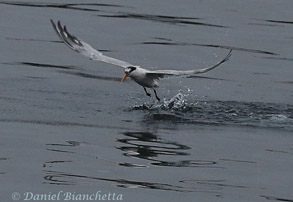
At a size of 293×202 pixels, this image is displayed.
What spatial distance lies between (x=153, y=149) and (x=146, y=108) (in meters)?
3.10

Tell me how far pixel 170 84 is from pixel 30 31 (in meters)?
5.51

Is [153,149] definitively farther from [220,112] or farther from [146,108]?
[146,108]

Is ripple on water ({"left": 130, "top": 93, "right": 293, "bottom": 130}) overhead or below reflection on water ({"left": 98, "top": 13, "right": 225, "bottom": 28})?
below

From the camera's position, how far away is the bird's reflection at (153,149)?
39.6 ft

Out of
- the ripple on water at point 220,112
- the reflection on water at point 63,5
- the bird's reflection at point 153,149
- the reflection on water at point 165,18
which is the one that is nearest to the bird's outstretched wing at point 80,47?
the ripple on water at point 220,112

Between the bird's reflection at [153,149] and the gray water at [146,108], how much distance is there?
0.03 metres

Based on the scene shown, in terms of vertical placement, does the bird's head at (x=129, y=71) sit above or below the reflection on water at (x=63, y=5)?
below

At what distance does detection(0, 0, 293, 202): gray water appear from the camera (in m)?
11.2

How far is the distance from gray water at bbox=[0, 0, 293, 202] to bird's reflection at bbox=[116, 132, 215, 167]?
0.03m

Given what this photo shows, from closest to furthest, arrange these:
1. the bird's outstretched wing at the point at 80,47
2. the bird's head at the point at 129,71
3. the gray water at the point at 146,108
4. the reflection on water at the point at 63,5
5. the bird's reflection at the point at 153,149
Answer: the gray water at the point at 146,108 → the bird's reflection at the point at 153,149 → the bird's head at the point at 129,71 → the bird's outstretched wing at the point at 80,47 → the reflection on water at the point at 63,5

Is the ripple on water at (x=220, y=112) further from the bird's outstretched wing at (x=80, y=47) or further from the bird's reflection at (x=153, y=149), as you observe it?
the bird's reflection at (x=153, y=149)

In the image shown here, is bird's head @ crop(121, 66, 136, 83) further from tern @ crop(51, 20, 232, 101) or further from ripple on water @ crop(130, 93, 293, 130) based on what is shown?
ripple on water @ crop(130, 93, 293, 130)

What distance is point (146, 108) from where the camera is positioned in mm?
15812

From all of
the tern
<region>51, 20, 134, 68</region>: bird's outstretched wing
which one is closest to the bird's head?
the tern
